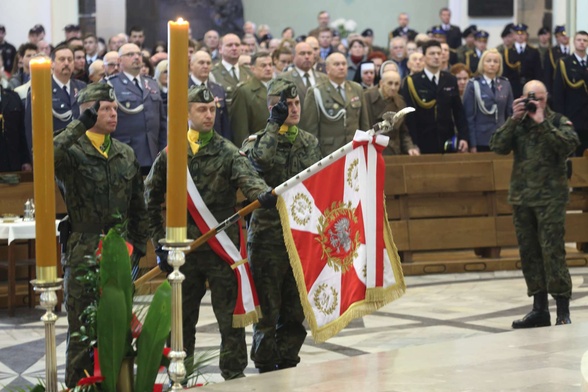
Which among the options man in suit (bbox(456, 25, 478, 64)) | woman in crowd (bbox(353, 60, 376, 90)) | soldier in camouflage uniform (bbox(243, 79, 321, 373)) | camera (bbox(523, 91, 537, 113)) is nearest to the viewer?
soldier in camouflage uniform (bbox(243, 79, 321, 373))

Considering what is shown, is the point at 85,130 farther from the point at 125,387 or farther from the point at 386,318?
the point at 386,318

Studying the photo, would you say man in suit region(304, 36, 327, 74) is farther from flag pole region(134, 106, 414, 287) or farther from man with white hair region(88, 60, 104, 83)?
flag pole region(134, 106, 414, 287)

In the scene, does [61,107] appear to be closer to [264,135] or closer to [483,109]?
[264,135]

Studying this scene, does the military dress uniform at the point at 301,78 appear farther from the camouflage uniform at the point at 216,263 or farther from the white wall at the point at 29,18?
the white wall at the point at 29,18

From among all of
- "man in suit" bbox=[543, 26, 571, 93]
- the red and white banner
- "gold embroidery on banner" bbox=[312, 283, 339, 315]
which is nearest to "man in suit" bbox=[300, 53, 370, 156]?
"man in suit" bbox=[543, 26, 571, 93]

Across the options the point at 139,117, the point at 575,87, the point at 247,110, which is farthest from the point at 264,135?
the point at 575,87

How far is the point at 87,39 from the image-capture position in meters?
17.5

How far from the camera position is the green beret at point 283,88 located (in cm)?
785

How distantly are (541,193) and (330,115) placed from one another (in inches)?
154

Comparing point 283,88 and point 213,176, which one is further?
point 283,88

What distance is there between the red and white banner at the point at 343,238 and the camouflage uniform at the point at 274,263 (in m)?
0.50

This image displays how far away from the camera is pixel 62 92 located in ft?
41.6

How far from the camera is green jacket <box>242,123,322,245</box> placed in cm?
788

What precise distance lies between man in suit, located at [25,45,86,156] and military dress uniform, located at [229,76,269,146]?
178cm
